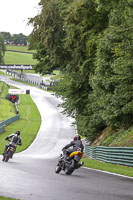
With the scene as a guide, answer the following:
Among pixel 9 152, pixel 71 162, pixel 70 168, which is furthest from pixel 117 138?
pixel 70 168

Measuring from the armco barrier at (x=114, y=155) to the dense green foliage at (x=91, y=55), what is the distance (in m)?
2.02

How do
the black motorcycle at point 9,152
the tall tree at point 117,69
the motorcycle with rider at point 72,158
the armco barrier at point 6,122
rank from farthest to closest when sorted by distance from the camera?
the armco barrier at point 6,122 < the tall tree at point 117,69 < the black motorcycle at point 9,152 < the motorcycle with rider at point 72,158

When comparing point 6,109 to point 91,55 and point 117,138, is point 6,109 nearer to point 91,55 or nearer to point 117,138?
point 91,55

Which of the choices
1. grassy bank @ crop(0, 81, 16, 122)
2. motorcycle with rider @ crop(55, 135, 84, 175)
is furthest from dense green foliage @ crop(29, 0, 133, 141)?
grassy bank @ crop(0, 81, 16, 122)

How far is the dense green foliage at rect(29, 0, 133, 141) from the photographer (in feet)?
78.2

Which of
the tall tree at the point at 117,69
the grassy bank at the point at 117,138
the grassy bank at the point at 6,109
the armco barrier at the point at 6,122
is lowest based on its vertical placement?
the grassy bank at the point at 6,109

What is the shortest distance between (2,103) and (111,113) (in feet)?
162

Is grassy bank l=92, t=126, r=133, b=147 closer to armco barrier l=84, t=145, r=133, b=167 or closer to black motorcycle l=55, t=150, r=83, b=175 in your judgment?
armco barrier l=84, t=145, r=133, b=167

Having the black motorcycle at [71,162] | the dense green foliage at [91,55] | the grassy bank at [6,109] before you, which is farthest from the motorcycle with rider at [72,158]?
the grassy bank at [6,109]

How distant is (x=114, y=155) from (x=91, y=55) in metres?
10.5

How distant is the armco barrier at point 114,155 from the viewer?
65.4 feet

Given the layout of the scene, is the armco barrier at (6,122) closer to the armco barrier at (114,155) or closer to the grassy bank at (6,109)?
the grassy bank at (6,109)

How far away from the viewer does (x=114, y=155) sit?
2233 centimetres

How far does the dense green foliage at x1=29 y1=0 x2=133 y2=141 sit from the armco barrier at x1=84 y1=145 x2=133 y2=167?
202 cm
